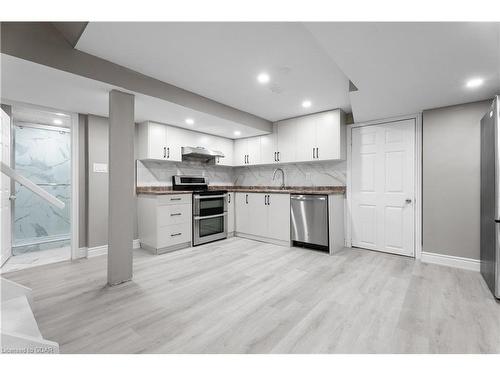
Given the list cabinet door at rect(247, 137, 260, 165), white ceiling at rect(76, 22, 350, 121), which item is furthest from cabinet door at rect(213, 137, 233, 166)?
white ceiling at rect(76, 22, 350, 121)

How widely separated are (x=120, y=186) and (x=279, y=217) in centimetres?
252

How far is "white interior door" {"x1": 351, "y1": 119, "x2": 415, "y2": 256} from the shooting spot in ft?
11.4

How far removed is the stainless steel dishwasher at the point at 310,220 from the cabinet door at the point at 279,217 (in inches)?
3.7

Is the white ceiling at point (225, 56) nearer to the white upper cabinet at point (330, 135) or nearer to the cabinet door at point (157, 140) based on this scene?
the white upper cabinet at point (330, 135)

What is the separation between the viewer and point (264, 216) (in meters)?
4.34

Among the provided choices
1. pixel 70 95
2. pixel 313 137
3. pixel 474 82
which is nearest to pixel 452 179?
pixel 474 82

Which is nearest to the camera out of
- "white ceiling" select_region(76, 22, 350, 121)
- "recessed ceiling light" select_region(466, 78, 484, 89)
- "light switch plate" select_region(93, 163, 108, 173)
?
"white ceiling" select_region(76, 22, 350, 121)

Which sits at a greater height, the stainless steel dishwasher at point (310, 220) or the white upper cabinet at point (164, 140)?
the white upper cabinet at point (164, 140)

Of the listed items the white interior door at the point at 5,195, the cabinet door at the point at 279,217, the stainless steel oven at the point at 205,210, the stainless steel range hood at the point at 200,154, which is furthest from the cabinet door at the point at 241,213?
the white interior door at the point at 5,195

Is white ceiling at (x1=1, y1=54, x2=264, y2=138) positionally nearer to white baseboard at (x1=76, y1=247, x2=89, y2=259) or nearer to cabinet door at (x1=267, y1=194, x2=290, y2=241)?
cabinet door at (x1=267, y1=194, x2=290, y2=241)

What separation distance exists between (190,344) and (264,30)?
2.26m

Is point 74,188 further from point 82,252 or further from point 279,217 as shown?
point 279,217

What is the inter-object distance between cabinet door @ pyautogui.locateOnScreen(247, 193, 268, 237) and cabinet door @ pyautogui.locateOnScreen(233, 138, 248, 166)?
3.24 ft

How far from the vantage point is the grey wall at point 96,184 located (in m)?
3.52
